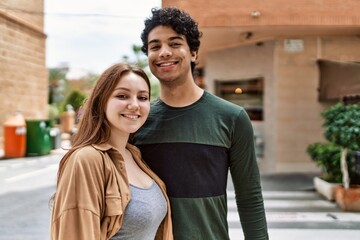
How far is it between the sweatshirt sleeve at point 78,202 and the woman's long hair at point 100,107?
153mm

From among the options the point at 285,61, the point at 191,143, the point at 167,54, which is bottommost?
the point at 191,143

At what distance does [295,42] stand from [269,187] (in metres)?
3.35

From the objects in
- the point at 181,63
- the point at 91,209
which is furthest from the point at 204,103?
the point at 91,209

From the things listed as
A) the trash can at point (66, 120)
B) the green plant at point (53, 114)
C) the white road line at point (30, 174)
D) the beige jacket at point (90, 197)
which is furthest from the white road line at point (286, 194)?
the trash can at point (66, 120)

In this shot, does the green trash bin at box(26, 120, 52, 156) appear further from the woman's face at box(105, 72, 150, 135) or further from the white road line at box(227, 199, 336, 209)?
the woman's face at box(105, 72, 150, 135)

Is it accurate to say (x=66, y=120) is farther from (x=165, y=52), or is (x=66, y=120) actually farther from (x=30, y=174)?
(x=165, y=52)

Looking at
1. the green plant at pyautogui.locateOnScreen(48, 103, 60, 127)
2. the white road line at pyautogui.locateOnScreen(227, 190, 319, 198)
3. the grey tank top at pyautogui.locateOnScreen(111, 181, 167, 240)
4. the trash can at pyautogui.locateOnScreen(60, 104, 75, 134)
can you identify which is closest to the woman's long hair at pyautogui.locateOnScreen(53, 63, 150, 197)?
the grey tank top at pyautogui.locateOnScreen(111, 181, 167, 240)

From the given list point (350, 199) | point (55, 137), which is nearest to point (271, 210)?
point (350, 199)

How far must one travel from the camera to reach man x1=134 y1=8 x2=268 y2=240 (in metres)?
1.59

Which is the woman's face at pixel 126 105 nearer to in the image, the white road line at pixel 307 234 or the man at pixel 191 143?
the man at pixel 191 143

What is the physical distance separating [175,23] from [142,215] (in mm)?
763

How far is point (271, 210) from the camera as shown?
19.2 ft

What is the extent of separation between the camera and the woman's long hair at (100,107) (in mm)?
1424

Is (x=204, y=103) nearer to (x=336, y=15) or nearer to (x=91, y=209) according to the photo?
(x=91, y=209)
